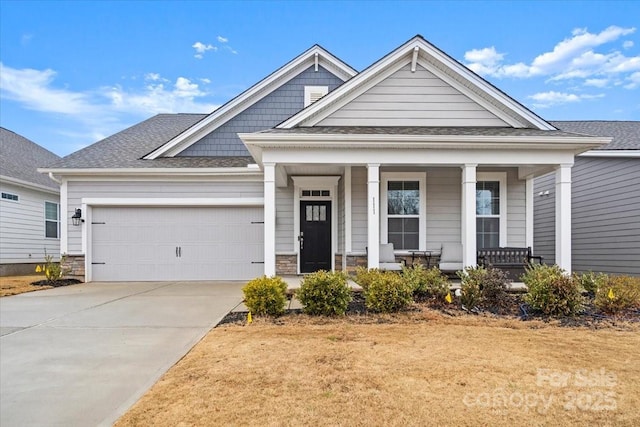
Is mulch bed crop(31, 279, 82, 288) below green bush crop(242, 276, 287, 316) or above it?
below

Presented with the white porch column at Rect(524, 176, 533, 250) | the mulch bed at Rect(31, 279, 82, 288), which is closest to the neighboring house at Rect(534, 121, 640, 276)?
the white porch column at Rect(524, 176, 533, 250)

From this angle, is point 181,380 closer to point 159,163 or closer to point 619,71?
point 159,163

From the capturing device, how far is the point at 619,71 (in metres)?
19.5

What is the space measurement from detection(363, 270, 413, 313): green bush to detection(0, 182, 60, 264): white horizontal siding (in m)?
12.9

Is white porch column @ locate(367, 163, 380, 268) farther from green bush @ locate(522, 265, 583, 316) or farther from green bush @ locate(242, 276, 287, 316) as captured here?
green bush @ locate(522, 265, 583, 316)

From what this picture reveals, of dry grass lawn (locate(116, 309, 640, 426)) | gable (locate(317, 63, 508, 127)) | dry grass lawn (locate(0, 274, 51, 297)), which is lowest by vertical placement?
dry grass lawn (locate(0, 274, 51, 297))

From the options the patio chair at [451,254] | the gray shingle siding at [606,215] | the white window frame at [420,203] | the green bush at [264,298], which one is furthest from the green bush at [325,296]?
the gray shingle siding at [606,215]

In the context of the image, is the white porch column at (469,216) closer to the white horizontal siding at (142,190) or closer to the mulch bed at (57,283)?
the white horizontal siding at (142,190)

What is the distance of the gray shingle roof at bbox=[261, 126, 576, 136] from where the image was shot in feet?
26.8

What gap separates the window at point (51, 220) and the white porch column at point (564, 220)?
55.0ft

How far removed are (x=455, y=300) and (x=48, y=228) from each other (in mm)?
15204

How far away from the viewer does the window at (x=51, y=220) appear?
1499cm

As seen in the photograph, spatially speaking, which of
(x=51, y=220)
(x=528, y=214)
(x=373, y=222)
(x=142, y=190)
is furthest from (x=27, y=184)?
(x=528, y=214)

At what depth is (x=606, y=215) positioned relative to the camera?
37.7ft
